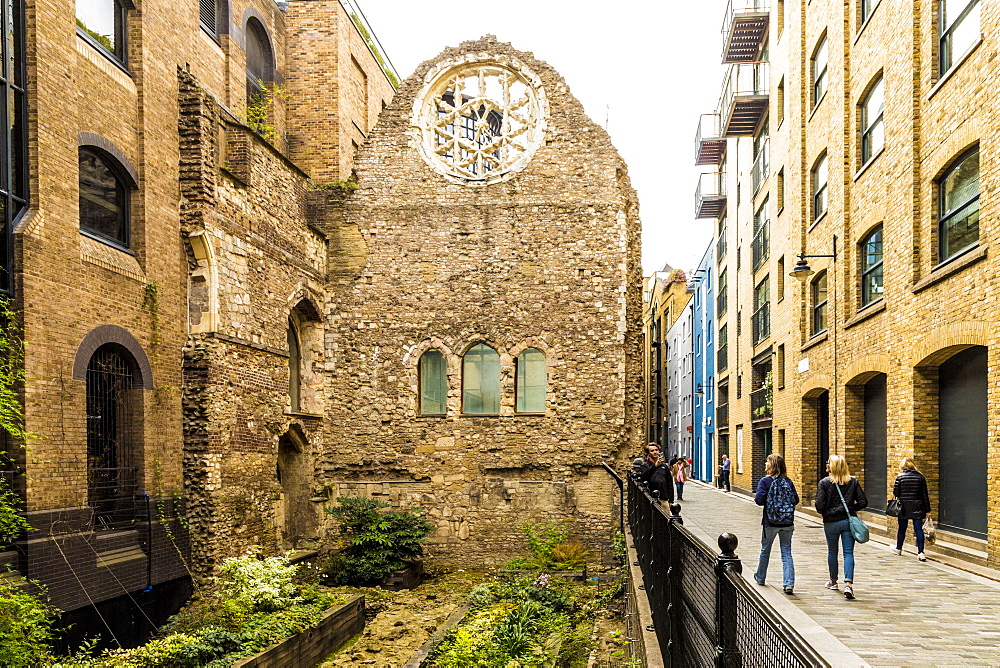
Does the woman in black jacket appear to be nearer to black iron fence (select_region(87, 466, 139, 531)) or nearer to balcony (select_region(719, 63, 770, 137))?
black iron fence (select_region(87, 466, 139, 531))

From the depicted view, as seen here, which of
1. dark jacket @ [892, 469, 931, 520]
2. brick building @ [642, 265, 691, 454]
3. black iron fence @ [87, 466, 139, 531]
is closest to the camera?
dark jacket @ [892, 469, 931, 520]

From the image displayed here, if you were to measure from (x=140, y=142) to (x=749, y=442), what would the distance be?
70.9ft

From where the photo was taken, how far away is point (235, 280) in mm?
15078

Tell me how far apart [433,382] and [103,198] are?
9.33m

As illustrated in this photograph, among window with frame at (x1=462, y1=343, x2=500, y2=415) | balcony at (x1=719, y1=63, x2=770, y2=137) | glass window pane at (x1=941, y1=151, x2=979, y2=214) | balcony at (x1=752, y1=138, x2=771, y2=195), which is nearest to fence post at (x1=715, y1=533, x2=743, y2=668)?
glass window pane at (x1=941, y1=151, x2=979, y2=214)

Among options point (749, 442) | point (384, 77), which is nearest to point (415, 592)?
point (749, 442)

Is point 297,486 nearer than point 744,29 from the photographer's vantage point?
Yes

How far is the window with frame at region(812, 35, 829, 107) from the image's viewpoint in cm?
1909

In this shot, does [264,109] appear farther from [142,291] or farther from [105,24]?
[142,291]

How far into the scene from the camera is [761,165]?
88.6ft

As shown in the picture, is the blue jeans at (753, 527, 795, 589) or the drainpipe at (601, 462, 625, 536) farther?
the drainpipe at (601, 462, 625, 536)

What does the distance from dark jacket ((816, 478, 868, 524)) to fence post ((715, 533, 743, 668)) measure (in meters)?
Answer: 5.52

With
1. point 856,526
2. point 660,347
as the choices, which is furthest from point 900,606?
point 660,347

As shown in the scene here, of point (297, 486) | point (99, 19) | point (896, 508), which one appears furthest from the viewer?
point (297, 486)
